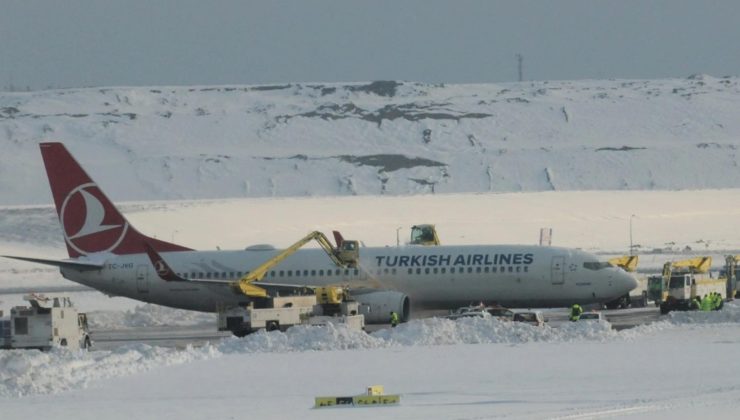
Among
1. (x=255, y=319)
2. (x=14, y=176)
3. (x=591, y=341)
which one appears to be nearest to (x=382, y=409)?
(x=591, y=341)

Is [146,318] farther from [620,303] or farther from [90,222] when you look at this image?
[620,303]

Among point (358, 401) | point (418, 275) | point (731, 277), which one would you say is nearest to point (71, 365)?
point (358, 401)

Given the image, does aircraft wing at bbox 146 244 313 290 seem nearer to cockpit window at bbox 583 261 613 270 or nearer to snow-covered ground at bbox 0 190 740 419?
snow-covered ground at bbox 0 190 740 419

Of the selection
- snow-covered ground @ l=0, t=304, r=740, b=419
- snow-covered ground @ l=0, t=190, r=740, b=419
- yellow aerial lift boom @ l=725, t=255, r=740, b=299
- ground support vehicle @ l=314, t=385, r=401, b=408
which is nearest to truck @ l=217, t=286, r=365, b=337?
snow-covered ground @ l=0, t=190, r=740, b=419

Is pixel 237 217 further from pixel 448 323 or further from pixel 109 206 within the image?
pixel 448 323

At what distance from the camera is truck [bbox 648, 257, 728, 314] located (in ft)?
243

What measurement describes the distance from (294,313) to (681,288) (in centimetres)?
2391

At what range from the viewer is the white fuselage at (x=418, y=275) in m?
66.6

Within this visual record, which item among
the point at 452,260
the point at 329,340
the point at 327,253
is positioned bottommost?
the point at 329,340

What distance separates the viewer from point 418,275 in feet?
222

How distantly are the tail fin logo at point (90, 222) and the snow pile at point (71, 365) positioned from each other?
25035mm

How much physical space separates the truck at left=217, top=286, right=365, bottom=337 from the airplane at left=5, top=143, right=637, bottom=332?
3122 millimetres

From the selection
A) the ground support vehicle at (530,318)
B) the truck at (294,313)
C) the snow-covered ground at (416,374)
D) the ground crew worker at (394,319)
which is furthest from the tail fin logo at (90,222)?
the snow-covered ground at (416,374)

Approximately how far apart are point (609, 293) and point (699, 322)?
8764mm
